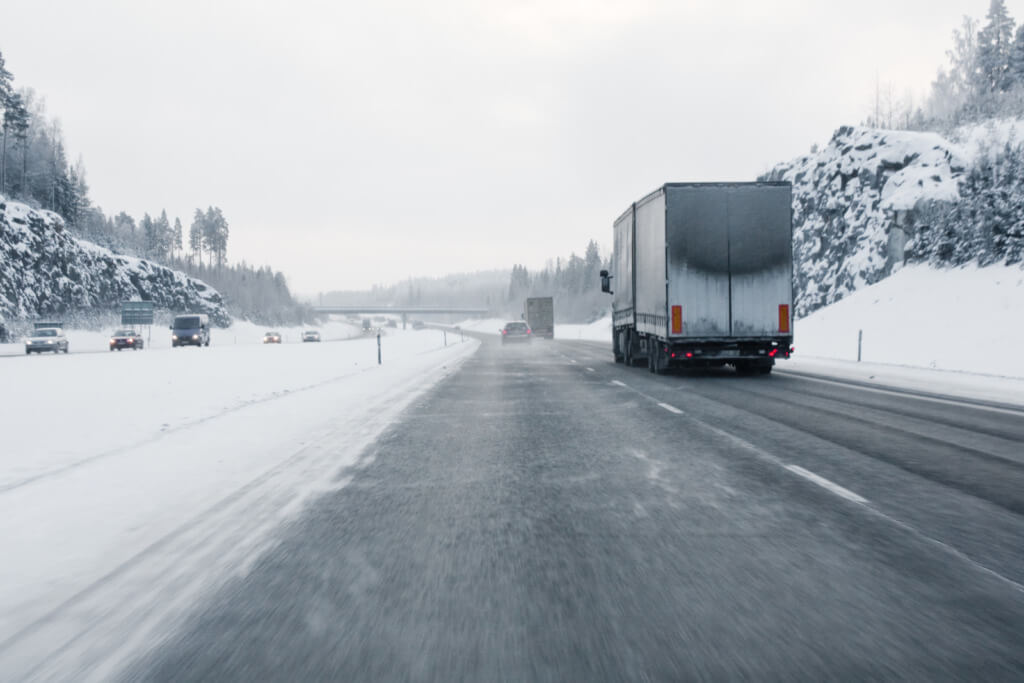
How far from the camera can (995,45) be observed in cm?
9344

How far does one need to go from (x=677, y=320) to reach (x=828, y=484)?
35.4 feet

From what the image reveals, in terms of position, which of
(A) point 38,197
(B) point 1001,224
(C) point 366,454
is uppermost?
A: (A) point 38,197

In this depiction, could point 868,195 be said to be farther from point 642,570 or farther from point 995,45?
point 995,45

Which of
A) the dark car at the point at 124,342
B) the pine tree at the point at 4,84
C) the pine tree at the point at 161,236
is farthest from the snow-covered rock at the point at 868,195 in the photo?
the pine tree at the point at 161,236

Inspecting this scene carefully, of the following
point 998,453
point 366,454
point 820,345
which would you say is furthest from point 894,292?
point 366,454

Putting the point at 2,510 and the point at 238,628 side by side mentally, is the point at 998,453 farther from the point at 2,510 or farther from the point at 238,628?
the point at 2,510

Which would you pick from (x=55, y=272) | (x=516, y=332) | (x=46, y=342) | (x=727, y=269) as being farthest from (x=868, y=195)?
(x=55, y=272)

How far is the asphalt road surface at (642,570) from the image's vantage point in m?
2.82

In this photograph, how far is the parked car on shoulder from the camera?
136ft

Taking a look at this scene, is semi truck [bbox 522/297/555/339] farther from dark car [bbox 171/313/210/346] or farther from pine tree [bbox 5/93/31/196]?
pine tree [bbox 5/93/31/196]

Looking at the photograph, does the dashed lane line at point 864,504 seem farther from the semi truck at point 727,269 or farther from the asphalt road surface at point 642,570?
the semi truck at point 727,269

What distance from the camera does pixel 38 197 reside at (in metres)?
89.8

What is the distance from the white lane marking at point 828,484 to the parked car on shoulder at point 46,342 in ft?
147

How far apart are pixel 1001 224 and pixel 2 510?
3213 cm
